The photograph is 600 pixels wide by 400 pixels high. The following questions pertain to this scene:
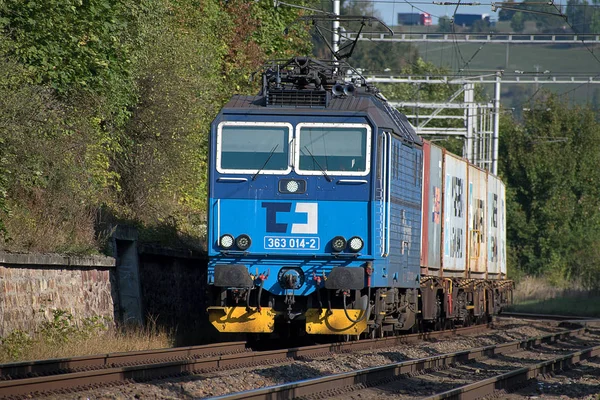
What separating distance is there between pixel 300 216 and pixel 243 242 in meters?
0.86

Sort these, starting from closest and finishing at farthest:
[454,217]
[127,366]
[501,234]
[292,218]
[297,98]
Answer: [127,366] < [292,218] < [297,98] < [454,217] < [501,234]

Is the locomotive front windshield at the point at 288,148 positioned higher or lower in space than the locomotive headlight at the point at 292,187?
higher

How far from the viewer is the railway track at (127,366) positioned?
10.5m

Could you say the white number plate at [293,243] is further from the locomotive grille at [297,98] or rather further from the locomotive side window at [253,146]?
the locomotive grille at [297,98]

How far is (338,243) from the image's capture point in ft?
49.3

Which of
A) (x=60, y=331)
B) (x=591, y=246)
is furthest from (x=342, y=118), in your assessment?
(x=591, y=246)

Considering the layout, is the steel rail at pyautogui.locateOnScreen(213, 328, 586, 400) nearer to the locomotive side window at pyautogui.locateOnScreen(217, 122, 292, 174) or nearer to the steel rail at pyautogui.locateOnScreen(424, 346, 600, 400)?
the steel rail at pyautogui.locateOnScreen(424, 346, 600, 400)

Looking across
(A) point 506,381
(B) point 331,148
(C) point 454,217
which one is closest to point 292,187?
(B) point 331,148

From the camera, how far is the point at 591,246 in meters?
52.2

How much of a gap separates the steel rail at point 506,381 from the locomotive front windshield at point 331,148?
11.7 feet

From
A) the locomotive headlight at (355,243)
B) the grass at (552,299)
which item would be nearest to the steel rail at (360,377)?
the locomotive headlight at (355,243)

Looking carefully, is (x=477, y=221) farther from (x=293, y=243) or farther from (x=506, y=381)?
(x=506, y=381)

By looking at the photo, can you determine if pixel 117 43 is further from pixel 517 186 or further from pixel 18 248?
pixel 517 186

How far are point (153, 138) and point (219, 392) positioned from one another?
1403 centimetres
